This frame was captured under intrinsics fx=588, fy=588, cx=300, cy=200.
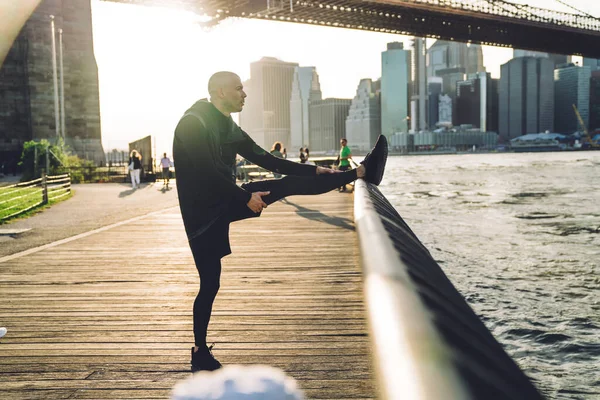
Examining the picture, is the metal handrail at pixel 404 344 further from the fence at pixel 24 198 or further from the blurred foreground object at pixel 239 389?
the fence at pixel 24 198

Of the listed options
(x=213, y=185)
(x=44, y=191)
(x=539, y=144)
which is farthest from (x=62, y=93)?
(x=539, y=144)

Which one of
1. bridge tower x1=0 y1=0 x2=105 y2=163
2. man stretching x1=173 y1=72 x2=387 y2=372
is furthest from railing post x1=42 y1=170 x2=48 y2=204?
bridge tower x1=0 y1=0 x2=105 y2=163

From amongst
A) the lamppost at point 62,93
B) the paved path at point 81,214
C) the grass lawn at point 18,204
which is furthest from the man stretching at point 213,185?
the lamppost at point 62,93

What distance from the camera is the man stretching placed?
2932 mm

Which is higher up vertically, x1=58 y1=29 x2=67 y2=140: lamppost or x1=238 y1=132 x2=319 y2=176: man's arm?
x1=58 y1=29 x2=67 y2=140: lamppost

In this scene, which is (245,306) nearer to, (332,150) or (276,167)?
(276,167)

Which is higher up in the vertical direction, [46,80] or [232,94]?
[46,80]

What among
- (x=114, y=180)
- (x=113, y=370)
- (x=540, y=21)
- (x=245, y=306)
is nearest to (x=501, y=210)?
(x=114, y=180)

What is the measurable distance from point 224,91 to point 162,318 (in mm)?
2024

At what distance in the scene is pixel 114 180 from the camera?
90.8 feet

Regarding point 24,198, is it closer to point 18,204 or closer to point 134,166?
point 18,204

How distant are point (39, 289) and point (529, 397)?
5.24 m

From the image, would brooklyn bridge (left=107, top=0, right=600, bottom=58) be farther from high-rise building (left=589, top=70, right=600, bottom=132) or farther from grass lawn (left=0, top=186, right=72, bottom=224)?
high-rise building (left=589, top=70, right=600, bottom=132)

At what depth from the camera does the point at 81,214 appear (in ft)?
42.9
